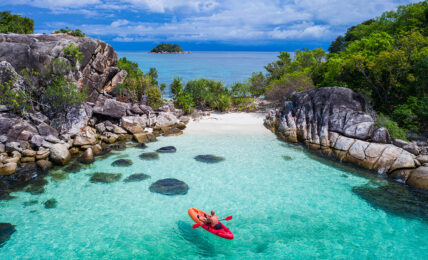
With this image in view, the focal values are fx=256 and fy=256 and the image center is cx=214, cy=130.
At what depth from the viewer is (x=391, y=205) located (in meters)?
11.8

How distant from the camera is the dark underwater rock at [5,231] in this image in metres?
9.37

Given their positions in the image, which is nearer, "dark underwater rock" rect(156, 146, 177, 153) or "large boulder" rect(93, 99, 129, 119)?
"dark underwater rock" rect(156, 146, 177, 153)

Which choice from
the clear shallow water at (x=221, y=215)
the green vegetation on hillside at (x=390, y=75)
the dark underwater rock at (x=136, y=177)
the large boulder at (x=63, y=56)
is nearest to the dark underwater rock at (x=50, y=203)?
the clear shallow water at (x=221, y=215)

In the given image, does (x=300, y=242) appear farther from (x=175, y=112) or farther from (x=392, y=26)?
(x=392, y=26)

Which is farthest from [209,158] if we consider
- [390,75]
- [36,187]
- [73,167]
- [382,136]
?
[390,75]

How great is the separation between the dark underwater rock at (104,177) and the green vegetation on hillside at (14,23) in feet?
69.2

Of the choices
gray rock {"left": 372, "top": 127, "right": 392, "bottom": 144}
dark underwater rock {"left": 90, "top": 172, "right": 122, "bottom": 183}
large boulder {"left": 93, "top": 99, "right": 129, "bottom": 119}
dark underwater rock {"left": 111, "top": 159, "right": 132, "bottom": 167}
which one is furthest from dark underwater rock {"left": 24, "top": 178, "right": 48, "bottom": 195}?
gray rock {"left": 372, "top": 127, "right": 392, "bottom": 144}

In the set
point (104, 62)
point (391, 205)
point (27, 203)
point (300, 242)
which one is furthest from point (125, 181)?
point (104, 62)

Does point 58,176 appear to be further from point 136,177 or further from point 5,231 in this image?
point 5,231

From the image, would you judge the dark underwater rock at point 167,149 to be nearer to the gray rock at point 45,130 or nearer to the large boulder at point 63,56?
the gray rock at point 45,130

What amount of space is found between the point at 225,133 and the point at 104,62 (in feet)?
45.2

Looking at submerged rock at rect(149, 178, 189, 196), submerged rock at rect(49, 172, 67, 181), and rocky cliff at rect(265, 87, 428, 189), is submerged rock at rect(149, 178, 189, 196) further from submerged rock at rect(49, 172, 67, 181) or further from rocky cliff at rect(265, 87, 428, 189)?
rocky cliff at rect(265, 87, 428, 189)

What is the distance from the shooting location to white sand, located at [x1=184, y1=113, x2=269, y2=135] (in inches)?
871

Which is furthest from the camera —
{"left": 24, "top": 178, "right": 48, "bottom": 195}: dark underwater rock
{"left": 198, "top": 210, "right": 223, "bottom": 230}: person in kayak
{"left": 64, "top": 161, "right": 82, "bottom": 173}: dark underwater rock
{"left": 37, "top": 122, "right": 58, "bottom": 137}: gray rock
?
{"left": 37, "top": 122, "right": 58, "bottom": 137}: gray rock
